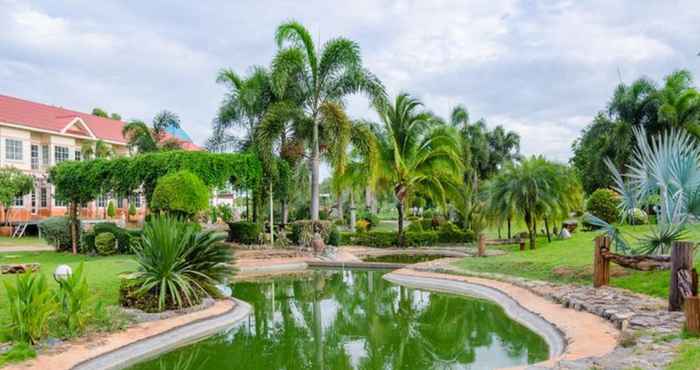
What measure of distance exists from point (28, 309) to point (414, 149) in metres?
15.4

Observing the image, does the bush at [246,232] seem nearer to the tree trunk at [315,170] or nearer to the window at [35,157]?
the tree trunk at [315,170]

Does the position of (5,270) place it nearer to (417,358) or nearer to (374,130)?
(417,358)

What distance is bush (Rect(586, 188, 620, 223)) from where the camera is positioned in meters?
19.0

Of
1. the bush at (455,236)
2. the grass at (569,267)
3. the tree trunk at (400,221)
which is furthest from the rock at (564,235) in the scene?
the tree trunk at (400,221)

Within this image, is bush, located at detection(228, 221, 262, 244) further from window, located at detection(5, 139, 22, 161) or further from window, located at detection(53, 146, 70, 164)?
window, located at detection(53, 146, 70, 164)

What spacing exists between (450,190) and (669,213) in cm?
1181

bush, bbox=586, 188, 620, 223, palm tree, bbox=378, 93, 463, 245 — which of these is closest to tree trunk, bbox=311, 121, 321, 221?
palm tree, bbox=378, 93, 463, 245

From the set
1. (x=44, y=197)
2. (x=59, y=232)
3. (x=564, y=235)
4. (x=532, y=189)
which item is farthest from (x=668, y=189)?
(x=44, y=197)

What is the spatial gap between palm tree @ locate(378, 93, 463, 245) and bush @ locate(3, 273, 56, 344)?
14554 mm

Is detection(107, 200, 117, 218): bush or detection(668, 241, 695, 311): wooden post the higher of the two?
detection(107, 200, 117, 218): bush

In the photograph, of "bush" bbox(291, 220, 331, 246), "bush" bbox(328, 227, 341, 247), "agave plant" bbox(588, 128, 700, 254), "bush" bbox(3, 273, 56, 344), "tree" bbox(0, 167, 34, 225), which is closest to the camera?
"bush" bbox(3, 273, 56, 344)

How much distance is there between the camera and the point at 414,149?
64.1ft

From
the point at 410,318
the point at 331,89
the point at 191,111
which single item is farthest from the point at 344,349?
the point at 191,111

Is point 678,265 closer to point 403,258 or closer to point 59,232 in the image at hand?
point 403,258
